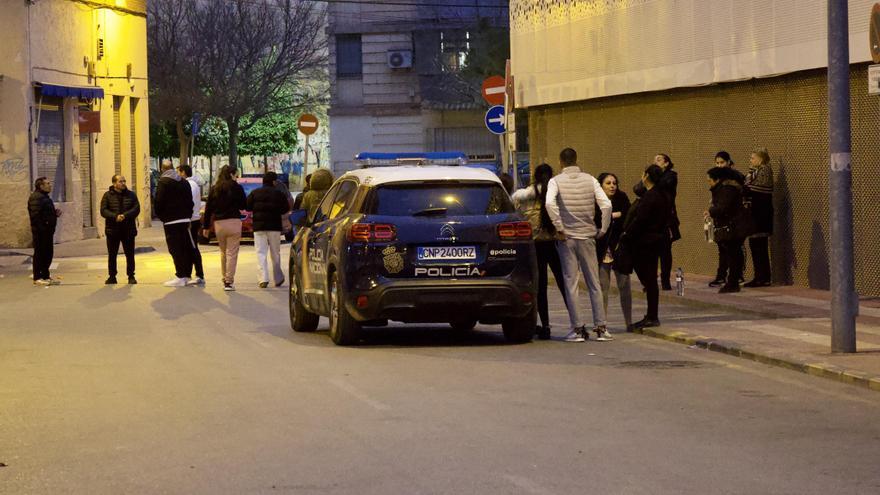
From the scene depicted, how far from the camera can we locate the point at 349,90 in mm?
71062

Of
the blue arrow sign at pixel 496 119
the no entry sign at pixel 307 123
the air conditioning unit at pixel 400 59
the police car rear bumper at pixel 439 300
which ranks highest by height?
the air conditioning unit at pixel 400 59

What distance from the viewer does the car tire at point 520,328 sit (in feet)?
53.6

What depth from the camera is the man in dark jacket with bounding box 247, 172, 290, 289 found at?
25.8m

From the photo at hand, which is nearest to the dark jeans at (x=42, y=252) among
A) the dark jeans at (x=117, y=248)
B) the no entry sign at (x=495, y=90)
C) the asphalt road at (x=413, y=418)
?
the dark jeans at (x=117, y=248)

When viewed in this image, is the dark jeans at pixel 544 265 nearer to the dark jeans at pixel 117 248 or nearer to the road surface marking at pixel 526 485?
the road surface marking at pixel 526 485

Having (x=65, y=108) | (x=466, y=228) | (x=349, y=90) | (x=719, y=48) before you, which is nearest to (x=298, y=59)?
(x=349, y=90)

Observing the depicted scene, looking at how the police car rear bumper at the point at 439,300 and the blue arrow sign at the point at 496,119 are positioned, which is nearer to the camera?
the police car rear bumper at the point at 439,300

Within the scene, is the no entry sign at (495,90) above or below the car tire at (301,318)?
above

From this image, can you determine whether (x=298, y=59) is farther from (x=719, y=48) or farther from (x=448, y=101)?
(x=719, y=48)

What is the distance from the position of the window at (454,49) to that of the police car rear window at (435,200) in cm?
5385

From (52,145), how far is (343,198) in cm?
2478

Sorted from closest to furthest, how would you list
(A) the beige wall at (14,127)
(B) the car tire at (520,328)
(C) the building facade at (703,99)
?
(B) the car tire at (520,328) → (C) the building facade at (703,99) → (A) the beige wall at (14,127)

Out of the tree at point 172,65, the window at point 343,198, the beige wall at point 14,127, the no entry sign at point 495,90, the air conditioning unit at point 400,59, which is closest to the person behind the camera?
the window at point 343,198

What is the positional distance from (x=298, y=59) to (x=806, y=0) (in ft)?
163
